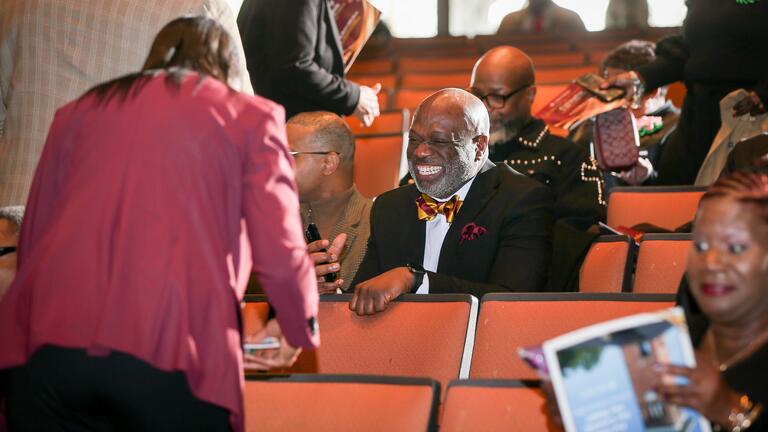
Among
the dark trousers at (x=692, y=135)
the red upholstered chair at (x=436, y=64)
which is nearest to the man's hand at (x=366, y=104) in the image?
the dark trousers at (x=692, y=135)

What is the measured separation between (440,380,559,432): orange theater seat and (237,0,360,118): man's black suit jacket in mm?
2626

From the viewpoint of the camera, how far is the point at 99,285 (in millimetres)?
2176

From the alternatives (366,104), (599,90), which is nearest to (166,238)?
(366,104)

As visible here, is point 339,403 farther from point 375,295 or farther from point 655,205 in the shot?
point 655,205

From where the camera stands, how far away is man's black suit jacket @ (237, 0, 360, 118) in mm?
5133

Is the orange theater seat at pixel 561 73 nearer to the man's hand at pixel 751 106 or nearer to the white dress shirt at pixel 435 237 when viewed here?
the man's hand at pixel 751 106

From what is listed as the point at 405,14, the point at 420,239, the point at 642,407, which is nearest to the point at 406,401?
the point at 642,407

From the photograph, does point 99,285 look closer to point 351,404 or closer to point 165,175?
point 165,175

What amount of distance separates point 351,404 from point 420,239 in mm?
1379

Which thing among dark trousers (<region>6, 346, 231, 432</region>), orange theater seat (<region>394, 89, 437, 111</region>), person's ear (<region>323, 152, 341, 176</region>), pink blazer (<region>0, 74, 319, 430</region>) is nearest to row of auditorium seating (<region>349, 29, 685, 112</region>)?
orange theater seat (<region>394, 89, 437, 111</region>)

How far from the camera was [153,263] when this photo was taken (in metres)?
2.17

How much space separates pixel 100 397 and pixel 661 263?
2.15 meters

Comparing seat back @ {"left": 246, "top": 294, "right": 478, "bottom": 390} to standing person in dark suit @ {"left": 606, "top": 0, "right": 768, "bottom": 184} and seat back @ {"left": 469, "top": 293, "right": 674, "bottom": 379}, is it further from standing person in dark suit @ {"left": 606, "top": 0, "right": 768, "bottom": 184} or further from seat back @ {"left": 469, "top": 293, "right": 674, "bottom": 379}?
standing person in dark suit @ {"left": 606, "top": 0, "right": 768, "bottom": 184}

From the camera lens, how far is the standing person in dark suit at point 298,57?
16.8 feet
